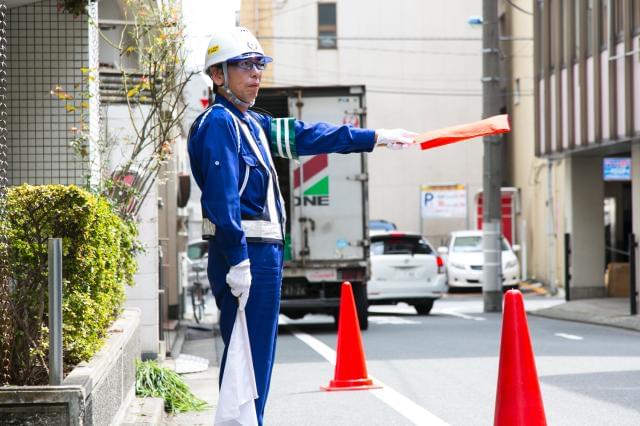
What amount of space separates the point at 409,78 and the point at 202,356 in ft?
103

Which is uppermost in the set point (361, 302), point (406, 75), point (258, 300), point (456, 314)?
point (406, 75)

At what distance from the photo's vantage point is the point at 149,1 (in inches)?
422

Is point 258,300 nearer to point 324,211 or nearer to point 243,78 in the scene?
point 243,78

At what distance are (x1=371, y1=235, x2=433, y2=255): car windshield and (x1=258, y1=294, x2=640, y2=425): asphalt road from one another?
3.86 meters

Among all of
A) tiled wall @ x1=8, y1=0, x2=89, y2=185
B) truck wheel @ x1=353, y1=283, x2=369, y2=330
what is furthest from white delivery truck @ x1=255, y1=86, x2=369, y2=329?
tiled wall @ x1=8, y1=0, x2=89, y2=185

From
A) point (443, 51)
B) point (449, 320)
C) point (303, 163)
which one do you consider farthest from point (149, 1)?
point (443, 51)

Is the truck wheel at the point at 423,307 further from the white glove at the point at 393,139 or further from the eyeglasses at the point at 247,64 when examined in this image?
the eyeglasses at the point at 247,64

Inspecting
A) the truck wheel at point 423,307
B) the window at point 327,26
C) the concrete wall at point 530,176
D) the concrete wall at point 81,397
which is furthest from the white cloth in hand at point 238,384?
the window at point 327,26

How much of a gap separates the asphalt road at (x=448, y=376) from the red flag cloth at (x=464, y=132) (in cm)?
316

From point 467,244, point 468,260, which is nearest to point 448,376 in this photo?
point 468,260

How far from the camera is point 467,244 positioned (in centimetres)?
3425

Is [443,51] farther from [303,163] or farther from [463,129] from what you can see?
[463,129]

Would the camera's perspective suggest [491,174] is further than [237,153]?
Yes

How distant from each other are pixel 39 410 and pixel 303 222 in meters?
13.2
